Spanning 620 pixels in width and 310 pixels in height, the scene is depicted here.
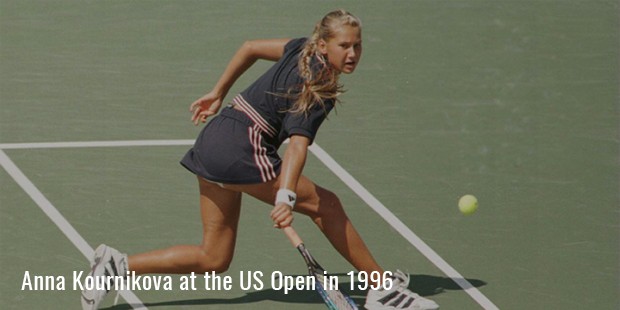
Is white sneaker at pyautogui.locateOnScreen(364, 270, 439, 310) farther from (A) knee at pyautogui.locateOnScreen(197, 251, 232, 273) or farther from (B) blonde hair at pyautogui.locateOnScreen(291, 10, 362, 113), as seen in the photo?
(B) blonde hair at pyautogui.locateOnScreen(291, 10, 362, 113)

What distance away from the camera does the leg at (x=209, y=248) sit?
9883 millimetres

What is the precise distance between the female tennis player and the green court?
0.39 metres

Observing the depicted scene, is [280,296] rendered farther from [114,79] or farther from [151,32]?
[151,32]

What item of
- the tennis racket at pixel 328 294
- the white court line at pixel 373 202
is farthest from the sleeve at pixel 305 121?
the white court line at pixel 373 202

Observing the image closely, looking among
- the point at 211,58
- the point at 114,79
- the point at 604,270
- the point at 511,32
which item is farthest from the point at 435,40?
the point at 604,270

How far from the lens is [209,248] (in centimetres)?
990

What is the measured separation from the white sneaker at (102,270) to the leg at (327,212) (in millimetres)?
878

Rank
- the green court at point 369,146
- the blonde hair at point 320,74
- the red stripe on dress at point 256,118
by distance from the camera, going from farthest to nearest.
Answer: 1. the green court at point 369,146
2. the red stripe on dress at point 256,118
3. the blonde hair at point 320,74

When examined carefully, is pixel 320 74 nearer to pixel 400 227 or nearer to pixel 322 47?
pixel 322 47

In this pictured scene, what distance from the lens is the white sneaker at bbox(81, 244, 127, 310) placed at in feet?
32.0

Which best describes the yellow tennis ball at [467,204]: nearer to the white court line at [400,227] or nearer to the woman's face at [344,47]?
the white court line at [400,227]

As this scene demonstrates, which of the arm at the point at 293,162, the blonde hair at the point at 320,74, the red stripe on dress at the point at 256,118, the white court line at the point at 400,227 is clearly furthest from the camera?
the white court line at the point at 400,227

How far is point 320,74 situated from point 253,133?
23.6 inches

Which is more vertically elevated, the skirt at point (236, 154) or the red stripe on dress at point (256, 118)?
the red stripe on dress at point (256, 118)
